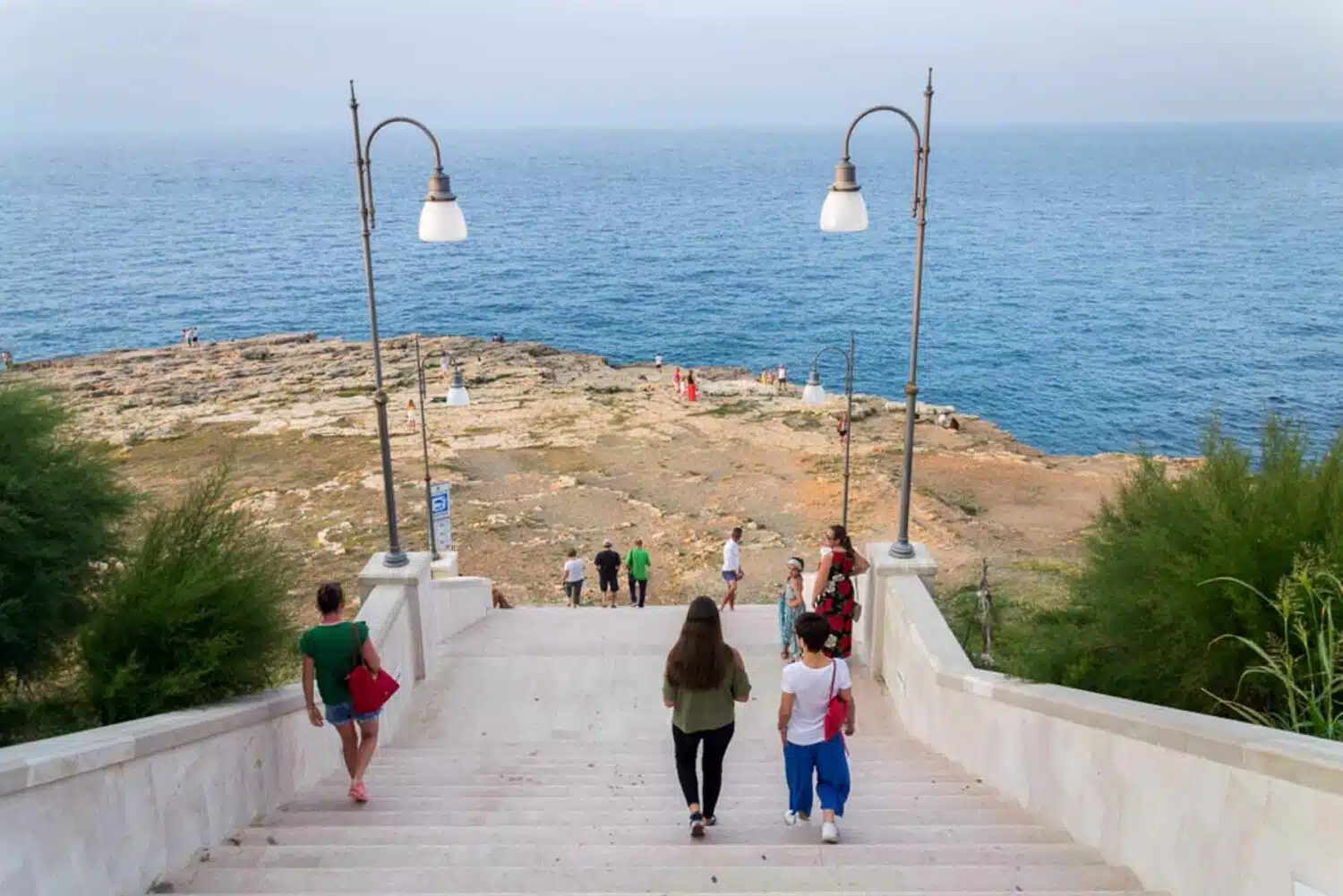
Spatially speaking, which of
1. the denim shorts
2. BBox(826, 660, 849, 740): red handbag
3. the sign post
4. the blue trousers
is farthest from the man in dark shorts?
BBox(826, 660, 849, 740): red handbag

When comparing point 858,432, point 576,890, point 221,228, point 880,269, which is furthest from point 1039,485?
point 221,228

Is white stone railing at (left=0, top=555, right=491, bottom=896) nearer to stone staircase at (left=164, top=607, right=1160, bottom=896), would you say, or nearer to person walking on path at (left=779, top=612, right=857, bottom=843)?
stone staircase at (left=164, top=607, right=1160, bottom=896)

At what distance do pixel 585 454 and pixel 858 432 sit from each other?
8.95 meters

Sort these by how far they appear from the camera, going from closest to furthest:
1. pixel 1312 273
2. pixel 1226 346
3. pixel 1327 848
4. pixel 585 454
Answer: pixel 1327 848 → pixel 585 454 → pixel 1226 346 → pixel 1312 273

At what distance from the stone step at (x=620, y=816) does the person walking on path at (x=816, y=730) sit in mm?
373

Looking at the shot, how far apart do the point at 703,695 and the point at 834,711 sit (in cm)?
71

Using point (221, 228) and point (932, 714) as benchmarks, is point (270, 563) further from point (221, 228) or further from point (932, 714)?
point (221, 228)

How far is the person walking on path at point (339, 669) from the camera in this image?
6.24 metres

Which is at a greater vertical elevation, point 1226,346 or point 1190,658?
point 1190,658

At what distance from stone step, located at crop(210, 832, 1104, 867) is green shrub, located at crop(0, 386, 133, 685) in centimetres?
217

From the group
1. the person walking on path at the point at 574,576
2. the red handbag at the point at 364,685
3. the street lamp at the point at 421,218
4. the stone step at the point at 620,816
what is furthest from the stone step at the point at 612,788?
the person walking on path at the point at 574,576

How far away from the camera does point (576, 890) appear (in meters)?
4.79

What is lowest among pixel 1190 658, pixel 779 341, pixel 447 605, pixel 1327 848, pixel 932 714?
pixel 779 341

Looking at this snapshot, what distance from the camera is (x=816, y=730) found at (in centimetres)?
568
